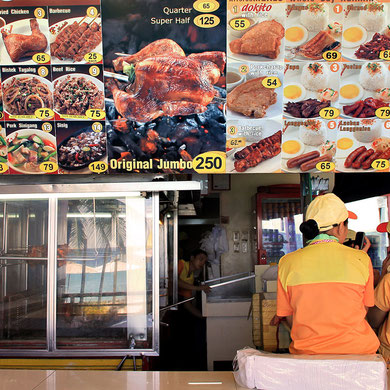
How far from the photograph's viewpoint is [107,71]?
10.5 feet

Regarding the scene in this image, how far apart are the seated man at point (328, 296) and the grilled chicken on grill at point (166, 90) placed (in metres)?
1.31

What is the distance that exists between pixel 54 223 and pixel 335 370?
90.5 inches

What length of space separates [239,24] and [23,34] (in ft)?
5.07

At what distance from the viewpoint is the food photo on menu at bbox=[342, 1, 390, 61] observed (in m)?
3.09

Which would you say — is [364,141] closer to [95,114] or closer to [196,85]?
[196,85]

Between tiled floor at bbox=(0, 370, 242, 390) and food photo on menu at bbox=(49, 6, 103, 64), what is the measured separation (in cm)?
212

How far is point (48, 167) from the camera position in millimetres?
3248

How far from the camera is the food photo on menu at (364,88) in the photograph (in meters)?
3.13

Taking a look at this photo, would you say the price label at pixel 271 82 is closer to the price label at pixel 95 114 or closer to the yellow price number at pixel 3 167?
the price label at pixel 95 114

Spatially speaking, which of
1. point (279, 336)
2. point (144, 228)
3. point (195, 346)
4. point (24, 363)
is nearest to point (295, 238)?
point (195, 346)

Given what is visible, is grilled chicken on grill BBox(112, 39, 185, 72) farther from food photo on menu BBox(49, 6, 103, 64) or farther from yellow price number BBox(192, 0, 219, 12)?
yellow price number BBox(192, 0, 219, 12)

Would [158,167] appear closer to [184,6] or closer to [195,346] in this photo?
[184,6]

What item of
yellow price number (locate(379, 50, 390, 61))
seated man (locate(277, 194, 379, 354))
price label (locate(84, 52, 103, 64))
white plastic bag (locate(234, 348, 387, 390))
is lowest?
white plastic bag (locate(234, 348, 387, 390))

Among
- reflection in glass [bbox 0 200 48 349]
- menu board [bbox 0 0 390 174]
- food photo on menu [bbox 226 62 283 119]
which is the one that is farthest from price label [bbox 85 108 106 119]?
food photo on menu [bbox 226 62 283 119]
